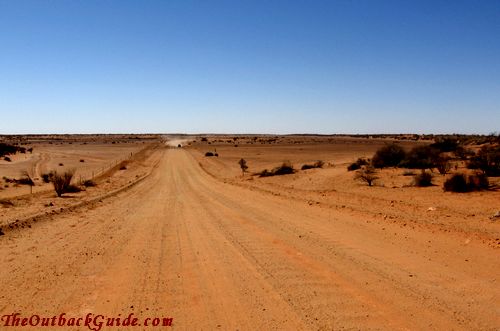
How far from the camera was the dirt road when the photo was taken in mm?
6719

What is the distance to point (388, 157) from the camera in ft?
108

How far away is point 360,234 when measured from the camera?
12258 millimetres

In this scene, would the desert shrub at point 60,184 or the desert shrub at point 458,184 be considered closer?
the desert shrub at point 458,184

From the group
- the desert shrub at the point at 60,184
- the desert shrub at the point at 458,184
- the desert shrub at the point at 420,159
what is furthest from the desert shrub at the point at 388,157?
the desert shrub at the point at 60,184

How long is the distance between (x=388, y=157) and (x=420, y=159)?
2.90m

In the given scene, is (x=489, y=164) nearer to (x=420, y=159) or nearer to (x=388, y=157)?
(x=420, y=159)

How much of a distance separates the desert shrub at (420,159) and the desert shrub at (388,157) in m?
0.90

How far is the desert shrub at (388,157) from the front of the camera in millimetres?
32250

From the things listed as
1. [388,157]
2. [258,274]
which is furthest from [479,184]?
[258,274]

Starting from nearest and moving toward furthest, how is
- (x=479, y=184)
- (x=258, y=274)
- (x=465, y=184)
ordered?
(x=258, y=274) → (x=465, y=184) → (x=479, y=184)

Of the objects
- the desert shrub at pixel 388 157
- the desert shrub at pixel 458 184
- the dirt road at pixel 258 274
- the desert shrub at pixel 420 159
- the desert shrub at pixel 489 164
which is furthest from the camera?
the desert shrub at pixel 388 157

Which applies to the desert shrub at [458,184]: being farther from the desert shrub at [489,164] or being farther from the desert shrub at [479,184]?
the desert shrub at [489,164]

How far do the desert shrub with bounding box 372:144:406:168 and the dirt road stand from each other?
18.7 meters

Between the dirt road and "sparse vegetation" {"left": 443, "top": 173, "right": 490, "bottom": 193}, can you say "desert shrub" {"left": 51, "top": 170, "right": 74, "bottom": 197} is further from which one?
"sparse vegetation" {"left": 443, "top": 173, "right": 490, "bottom": 193}
